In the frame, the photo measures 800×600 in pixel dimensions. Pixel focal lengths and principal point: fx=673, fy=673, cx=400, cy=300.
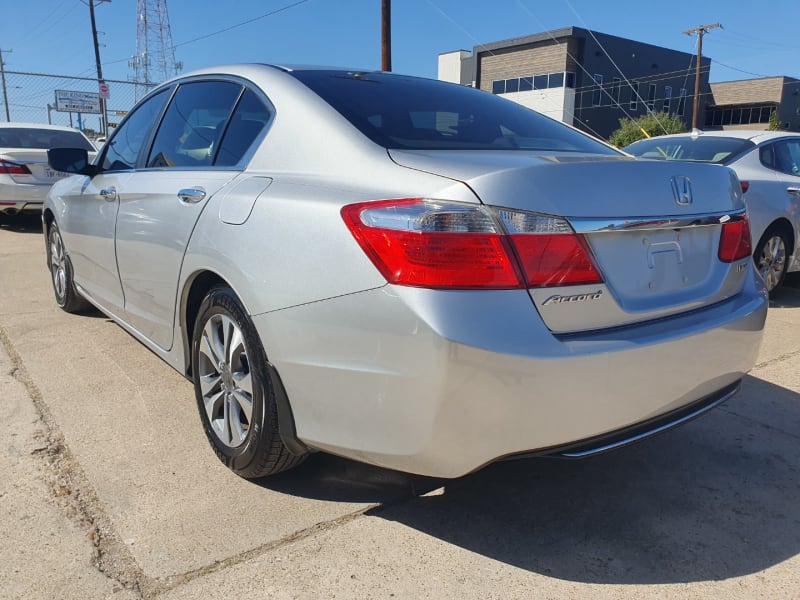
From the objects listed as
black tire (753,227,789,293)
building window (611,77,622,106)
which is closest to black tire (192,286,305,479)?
black tire (753,227,789,293)

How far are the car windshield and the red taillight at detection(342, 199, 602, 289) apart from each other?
4.26 meters

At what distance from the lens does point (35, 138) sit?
34.4ft

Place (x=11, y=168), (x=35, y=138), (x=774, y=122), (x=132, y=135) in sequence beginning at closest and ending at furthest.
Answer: (x=132, y=135) → (x=11, y=168) → (x=35, y=138) → (x=774, y=122)

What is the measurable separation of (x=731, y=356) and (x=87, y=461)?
97.8 inches

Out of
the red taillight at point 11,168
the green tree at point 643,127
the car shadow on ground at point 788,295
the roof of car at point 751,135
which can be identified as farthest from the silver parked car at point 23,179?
the green tree at point 643,127

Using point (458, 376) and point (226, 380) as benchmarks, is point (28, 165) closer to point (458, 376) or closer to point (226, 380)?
point (226, 380)

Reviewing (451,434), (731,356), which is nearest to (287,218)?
(451,434)

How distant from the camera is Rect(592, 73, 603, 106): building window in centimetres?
4647

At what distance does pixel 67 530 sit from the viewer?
2.24 metres

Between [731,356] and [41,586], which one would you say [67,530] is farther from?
[731,356]

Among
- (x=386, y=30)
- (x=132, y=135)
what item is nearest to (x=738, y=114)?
(x=386, y=30)

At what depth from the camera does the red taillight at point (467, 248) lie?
179 cm

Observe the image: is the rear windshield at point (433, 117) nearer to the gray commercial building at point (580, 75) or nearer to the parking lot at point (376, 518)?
the parking lot at point (376, 518)

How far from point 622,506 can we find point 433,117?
5.39 ft
